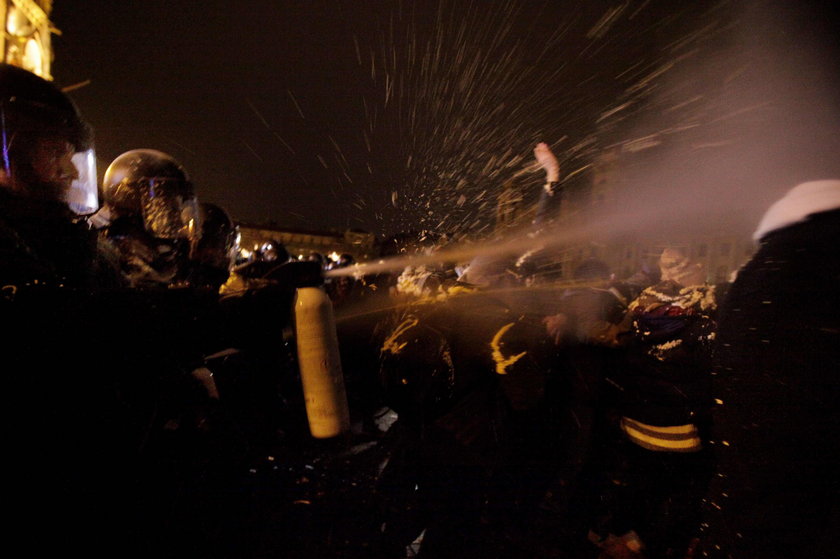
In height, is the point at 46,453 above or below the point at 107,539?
above

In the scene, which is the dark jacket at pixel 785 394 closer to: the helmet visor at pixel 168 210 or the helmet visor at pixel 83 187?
the helmet visor at pixel 83 187

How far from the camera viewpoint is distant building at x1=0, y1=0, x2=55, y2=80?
1267 cm

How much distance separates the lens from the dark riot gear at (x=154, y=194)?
3.83 m

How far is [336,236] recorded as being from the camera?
5384 centimetres

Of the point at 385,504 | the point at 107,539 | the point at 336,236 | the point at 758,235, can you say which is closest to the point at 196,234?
the point at 107,539

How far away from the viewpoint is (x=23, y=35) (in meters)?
13.0

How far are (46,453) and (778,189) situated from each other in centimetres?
352

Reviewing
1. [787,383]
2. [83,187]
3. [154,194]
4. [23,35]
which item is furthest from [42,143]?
[23,35]

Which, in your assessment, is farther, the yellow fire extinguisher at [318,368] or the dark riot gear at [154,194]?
the dark riot gear at [154,194]

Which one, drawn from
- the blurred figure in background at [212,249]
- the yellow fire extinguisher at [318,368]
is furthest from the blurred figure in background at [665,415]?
the blurred figure in background at [212,249]

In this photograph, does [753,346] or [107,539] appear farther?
[107,539]

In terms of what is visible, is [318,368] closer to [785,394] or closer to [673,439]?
[785,394]

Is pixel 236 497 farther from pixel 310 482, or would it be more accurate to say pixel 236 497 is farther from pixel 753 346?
pixel 753 346

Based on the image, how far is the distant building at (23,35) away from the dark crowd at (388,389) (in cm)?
1457
